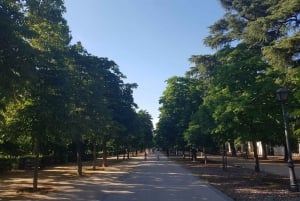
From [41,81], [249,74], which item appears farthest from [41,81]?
[249,74]

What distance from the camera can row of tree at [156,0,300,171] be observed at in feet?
63.1

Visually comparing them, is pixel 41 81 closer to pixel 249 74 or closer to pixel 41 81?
pixel 41 81

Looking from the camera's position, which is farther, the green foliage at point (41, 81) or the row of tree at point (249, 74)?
the row of tree at point (249, 74)

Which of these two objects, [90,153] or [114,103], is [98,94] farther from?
[90,153]

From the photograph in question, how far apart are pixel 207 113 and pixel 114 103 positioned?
16.3 m

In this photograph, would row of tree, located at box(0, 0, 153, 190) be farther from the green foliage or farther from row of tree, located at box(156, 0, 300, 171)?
row of tree, located at box(156, 0, 300, 171)

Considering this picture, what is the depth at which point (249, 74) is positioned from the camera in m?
20.6

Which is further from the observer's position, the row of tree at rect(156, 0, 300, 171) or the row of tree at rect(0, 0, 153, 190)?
the row of tree at rect(156, 0, 300, 171)

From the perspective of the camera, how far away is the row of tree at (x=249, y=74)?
757 inches

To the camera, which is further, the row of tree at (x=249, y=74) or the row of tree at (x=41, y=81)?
the row of tree at (x=249, y=74)

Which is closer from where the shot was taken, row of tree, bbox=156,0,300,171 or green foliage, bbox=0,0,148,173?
green foliage, bbox=0,0,148,173

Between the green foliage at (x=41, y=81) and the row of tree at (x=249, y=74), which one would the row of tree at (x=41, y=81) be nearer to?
the green foliage at (x=41, y=81)

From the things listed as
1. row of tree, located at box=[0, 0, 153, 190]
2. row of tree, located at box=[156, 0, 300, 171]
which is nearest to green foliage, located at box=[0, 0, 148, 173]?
row of tree, located at box=[0, 0, 153, 190]

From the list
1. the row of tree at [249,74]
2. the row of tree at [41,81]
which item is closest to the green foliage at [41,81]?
the row of tree at [41,81]
